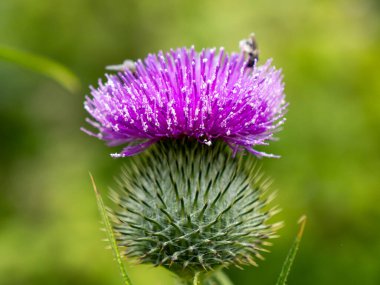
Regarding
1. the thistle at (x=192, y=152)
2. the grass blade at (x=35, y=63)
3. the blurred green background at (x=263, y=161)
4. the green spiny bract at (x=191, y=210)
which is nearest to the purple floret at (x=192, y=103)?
the thistle at (x=192, y=152)

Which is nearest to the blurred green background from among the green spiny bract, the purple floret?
the green spiny bract

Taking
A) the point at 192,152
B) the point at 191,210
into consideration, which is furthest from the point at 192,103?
the point at 191,210

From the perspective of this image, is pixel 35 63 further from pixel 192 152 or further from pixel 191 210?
pixel 191 210

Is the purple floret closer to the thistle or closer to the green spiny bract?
the thistle

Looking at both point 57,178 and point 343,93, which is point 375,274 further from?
point 57,178

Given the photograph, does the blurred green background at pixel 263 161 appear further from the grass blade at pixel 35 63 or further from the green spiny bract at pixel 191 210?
the grass blade at pixel 35 63

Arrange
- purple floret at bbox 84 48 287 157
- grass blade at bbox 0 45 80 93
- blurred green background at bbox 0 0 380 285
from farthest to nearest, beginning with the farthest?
blurred green background at bbox 0 0 380 285 < purple floret at bbox 84 48 287 157 < grass blade at bbox 0 45 80 93
